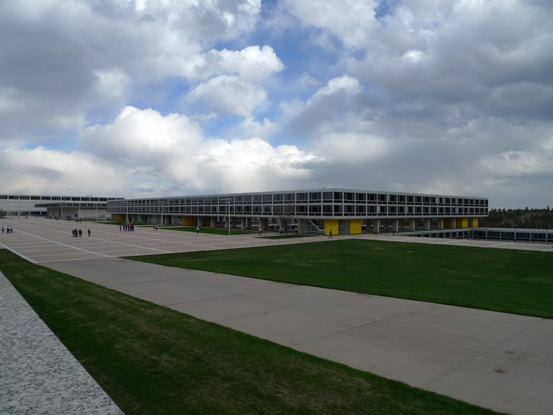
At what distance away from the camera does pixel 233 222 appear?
91812mm

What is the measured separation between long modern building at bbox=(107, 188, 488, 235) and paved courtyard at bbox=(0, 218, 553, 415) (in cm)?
4487

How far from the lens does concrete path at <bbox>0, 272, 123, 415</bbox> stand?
247 inches

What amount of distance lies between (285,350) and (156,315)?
5279 millimetres

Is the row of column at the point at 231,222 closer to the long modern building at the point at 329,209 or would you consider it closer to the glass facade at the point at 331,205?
the long modern building at the point at 329,209

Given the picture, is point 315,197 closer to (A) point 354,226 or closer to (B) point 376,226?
(A) point 354,226

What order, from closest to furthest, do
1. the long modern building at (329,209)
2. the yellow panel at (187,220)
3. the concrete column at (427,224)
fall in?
1. the long modern building at (329,209)
2. the concrete column at (427,224)
3. the yellow panel at (187,220)

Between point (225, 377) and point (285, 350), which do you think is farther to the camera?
point (285, 350)

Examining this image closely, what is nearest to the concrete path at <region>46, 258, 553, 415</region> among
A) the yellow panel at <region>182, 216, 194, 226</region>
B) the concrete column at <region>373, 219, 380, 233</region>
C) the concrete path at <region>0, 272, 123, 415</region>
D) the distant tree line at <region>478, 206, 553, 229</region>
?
the concrete path at <region>0, 272, 123, 415</region>

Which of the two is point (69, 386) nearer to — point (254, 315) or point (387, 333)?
point (254, 315)

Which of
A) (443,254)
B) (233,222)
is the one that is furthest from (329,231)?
(233,222)

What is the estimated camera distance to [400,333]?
1034 centimetres

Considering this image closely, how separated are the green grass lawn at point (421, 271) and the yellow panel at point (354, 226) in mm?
23003

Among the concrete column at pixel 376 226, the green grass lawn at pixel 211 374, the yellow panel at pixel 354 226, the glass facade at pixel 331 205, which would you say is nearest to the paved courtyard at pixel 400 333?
the green grass lawn at pixel 211 374

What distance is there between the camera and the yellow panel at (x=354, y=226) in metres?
64.7
